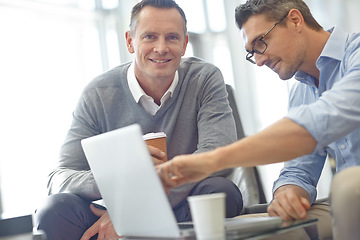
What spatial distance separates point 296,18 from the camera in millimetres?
1787

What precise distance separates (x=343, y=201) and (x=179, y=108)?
3.43ft

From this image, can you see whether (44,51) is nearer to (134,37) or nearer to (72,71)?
(72,71)

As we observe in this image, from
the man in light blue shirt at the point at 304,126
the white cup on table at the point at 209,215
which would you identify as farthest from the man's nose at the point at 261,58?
the white cup on table at the point at 209,215

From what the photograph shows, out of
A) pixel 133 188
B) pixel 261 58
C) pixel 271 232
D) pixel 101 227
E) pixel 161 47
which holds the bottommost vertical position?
pixel 101 227

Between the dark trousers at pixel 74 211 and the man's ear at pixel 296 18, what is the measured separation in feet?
2.10

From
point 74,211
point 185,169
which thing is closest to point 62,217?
point 74,211

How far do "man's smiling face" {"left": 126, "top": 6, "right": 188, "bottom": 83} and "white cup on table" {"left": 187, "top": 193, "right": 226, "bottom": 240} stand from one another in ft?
3.71

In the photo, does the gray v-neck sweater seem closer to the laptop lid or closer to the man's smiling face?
the man's smiling face

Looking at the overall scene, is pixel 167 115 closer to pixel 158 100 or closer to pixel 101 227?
pixel 158 100

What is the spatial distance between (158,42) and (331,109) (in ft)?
3.52

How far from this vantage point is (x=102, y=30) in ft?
13.3

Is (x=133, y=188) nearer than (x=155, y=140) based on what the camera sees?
Yes

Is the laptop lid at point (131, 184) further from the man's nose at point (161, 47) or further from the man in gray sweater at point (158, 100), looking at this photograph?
the man's nose at point (161, 47)

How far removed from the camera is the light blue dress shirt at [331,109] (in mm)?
1235
